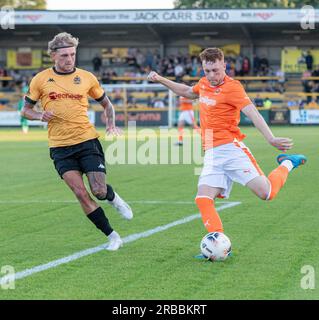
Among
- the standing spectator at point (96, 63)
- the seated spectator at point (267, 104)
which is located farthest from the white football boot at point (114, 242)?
the standing spectator at point (96, 63)

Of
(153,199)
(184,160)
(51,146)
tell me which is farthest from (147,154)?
(51,146)

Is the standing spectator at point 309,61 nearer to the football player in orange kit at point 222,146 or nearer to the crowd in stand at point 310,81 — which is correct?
the crowd in stand at point 310,81

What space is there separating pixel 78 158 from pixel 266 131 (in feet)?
6.91

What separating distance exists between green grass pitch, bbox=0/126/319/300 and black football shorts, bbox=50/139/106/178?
2.81 feet

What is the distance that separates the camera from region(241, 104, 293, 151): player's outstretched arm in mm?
8664

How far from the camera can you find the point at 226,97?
9.05 metres

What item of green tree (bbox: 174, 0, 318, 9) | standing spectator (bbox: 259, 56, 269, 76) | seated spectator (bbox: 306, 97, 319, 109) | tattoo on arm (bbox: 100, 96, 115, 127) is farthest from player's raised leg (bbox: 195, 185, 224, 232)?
green tree (bbox: 174, 0, 318, 9)

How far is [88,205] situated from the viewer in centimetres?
947

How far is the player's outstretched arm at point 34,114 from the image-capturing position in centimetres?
927

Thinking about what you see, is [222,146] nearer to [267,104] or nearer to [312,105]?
[267,104]

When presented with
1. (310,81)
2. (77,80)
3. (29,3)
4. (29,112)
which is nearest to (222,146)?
(77,80)

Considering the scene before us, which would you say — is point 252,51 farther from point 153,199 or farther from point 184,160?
point 153,199

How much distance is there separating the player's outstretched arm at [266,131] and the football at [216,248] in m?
1.05
